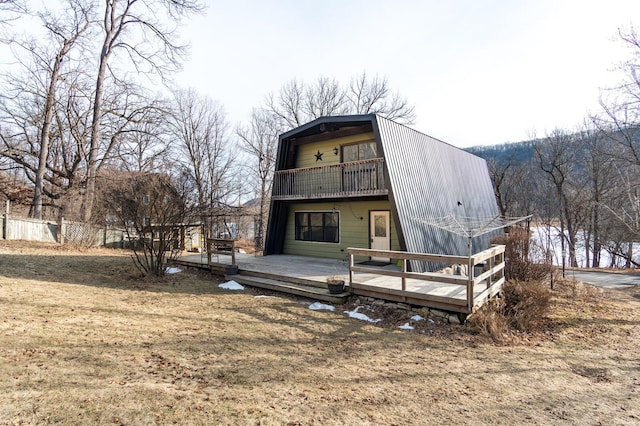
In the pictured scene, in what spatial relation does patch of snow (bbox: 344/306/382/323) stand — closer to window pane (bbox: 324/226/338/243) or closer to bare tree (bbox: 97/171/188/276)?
window pane (bbox: 324/226/338/243)

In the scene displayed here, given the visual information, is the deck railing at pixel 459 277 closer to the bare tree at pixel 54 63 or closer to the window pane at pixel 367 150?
the window pane at pixel 367 150

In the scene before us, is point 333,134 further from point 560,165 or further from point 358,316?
point 560,165

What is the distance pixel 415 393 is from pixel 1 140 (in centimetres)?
2441

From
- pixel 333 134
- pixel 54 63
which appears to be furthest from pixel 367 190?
pixel 54 63

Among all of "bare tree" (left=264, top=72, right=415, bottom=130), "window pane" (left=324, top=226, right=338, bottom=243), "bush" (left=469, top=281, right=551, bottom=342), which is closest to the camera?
"bush" (left=469, top=281, right=551, bottom=342)

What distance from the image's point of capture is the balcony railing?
9.99m

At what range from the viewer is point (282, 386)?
12.0 feet

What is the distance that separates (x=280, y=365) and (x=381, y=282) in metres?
4.04

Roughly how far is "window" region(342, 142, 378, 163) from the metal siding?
123cm

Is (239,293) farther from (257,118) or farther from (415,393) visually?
(257,118)

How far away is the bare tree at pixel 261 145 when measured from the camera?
28938 mm

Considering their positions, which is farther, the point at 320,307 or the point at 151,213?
the point at 151,213

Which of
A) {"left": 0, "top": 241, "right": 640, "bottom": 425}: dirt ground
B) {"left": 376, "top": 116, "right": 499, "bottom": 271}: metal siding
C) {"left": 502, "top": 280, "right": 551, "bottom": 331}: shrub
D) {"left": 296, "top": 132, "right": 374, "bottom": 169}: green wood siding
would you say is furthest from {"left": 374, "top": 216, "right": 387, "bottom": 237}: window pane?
{"left": 0, "top": 241, "right": 640, "bottom": 425}: dirt ground

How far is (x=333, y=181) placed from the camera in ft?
37.8
